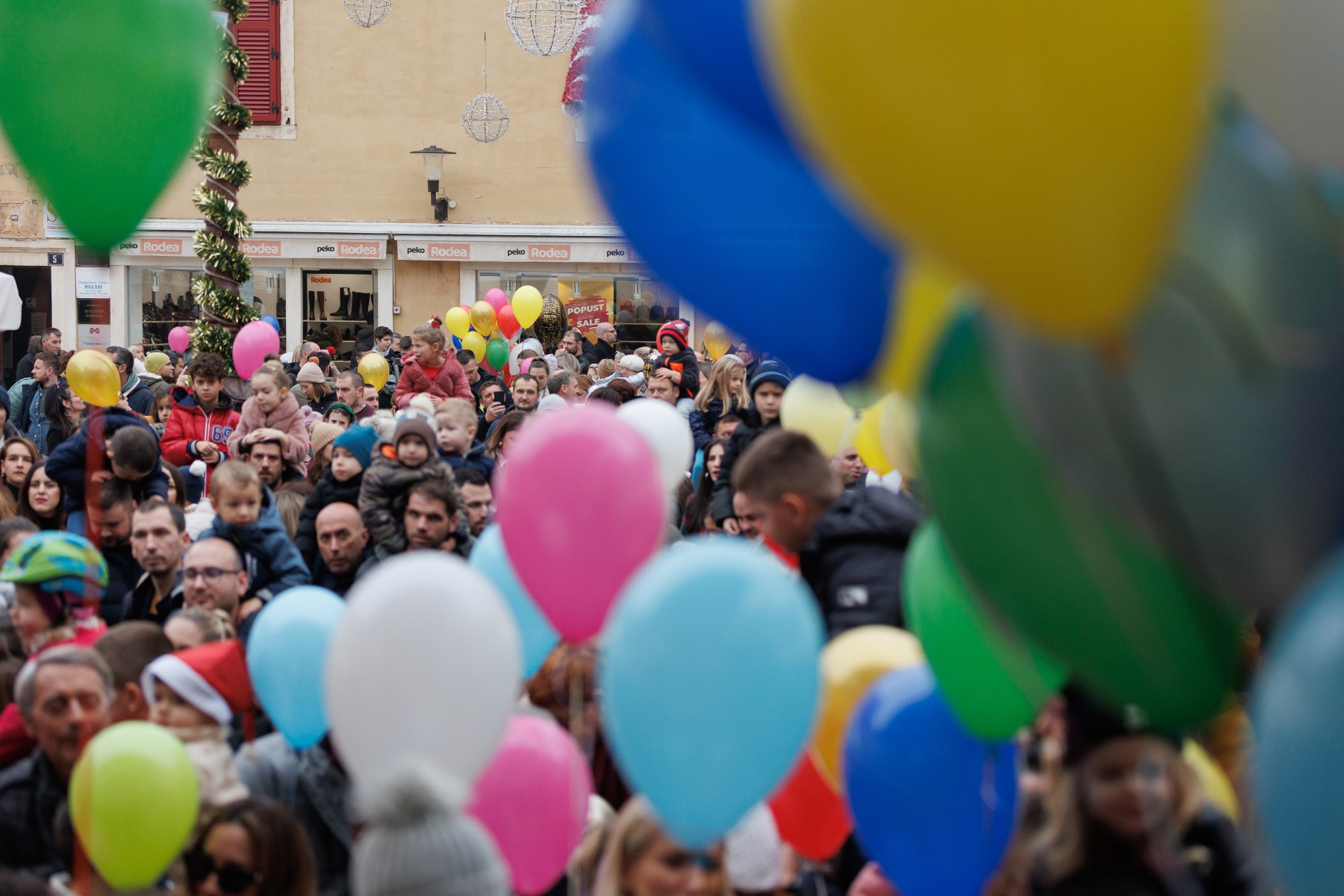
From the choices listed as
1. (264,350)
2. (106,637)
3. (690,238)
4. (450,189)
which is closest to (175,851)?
(106,637)

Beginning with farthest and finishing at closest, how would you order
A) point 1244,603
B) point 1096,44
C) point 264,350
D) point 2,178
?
point 2,178, point 264,350, point 1244,603, point 1096,44

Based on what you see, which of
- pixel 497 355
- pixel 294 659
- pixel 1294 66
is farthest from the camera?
pixel 497 355

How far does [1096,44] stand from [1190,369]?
366mm

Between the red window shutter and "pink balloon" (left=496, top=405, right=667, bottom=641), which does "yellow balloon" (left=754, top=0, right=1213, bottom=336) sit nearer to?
"pink balloon" (left=496, top=405, right=667, bottom=641)

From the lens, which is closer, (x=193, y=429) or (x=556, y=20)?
(x=193, y=429)

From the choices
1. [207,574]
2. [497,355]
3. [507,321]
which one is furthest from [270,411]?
[507,321]

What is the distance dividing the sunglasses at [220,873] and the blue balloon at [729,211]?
1390mm

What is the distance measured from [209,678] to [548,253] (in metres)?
16.6

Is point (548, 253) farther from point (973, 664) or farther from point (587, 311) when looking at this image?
point (973, 664)

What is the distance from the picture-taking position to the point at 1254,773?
1.35 m

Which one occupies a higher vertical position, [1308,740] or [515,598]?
[1308,740]

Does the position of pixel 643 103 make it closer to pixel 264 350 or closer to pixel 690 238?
pixel 690 238

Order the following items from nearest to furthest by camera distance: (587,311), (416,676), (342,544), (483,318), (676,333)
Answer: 1. (416,676)
2. (342,544)
3. (676,333)
4. (483,318)
5. (587,311)

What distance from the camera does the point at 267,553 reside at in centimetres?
430
